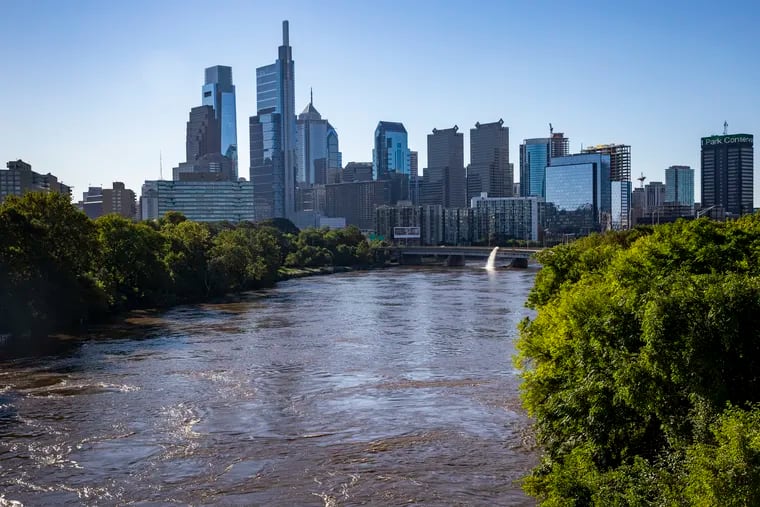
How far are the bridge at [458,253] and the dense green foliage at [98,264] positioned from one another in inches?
2205

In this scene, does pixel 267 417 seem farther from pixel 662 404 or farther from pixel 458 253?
pixel 458 253

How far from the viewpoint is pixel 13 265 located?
60.2 meters

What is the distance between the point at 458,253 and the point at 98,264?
102846mm

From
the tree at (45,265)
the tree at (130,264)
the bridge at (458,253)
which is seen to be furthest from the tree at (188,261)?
the bridge at (458,253)

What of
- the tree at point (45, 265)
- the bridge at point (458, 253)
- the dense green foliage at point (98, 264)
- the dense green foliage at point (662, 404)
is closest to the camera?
the dense green foliage at point (662, 404)

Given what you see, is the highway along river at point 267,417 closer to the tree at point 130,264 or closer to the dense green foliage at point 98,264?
the dense green foliage at point 98,264

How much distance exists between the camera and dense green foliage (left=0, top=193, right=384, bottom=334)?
2395 inches

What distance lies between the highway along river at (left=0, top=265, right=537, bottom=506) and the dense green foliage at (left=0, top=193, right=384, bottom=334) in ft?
15.1

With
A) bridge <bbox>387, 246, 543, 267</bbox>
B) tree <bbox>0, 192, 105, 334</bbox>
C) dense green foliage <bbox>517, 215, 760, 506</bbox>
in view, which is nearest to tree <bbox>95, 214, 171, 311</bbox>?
tree <bbox>0, 192, 105, 334</bbox>

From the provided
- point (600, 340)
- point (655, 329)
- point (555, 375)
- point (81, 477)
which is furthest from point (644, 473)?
point (81, 477)

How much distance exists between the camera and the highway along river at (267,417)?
2733 cm

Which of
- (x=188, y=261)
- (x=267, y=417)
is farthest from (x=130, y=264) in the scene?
(x=267, y=417)

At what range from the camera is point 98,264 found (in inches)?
3014

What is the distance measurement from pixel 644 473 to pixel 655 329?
11.3 ft
